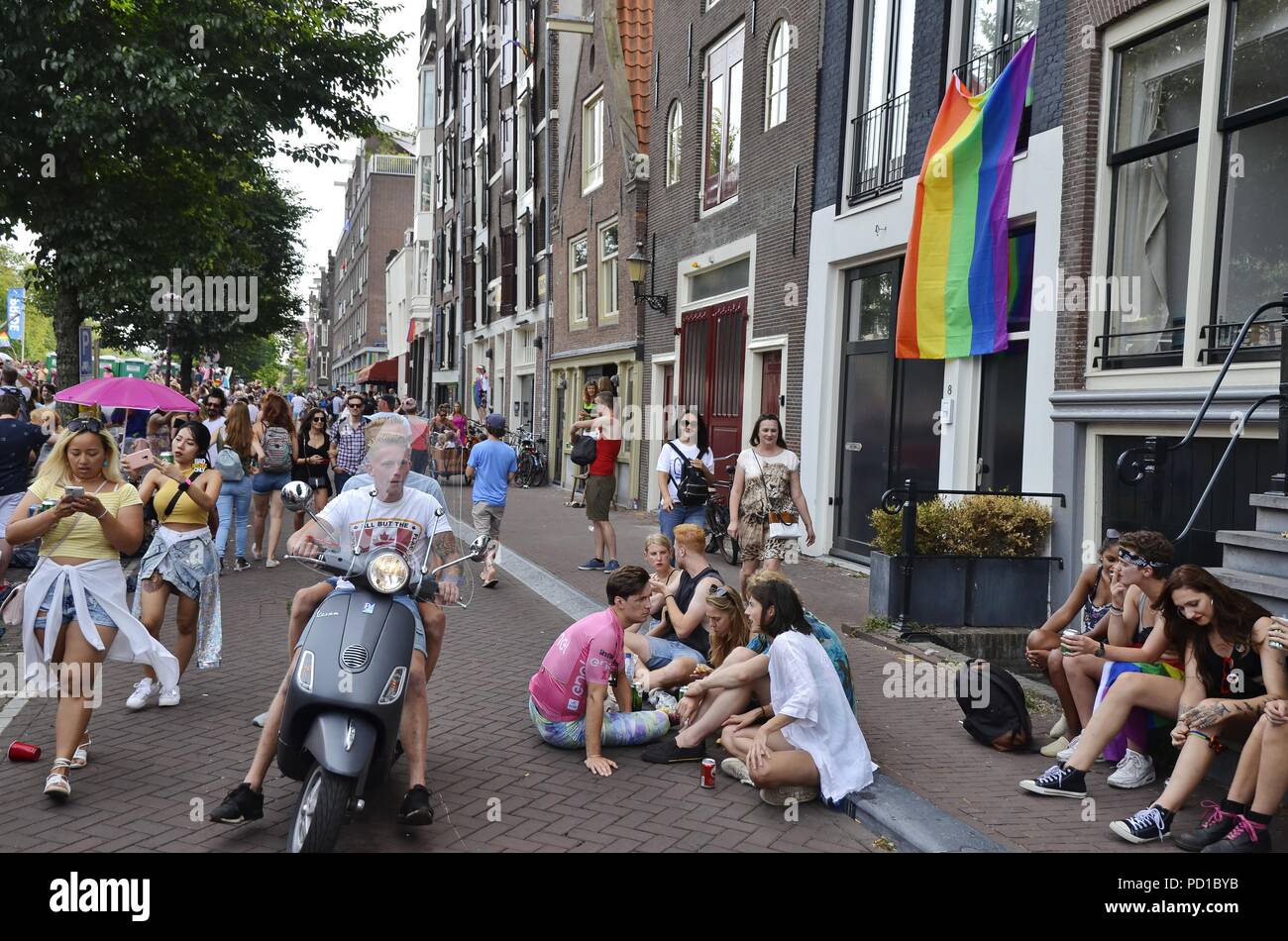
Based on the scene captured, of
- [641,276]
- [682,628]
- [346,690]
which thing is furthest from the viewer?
[641,276]

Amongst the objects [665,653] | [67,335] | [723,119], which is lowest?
[665,653]

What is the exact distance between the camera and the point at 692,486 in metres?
9.91

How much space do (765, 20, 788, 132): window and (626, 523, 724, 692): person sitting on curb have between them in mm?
8690

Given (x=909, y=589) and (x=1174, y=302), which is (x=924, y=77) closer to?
(x=1174, y=302)

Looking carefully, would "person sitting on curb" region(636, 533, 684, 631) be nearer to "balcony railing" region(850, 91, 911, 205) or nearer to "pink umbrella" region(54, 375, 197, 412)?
"pink umbrella" region(54, 375, 197, 412)

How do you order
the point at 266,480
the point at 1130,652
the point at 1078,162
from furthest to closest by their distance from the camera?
the point at 266,480 → the point at 1078,162 → the point at 1130,652

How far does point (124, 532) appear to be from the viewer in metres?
4.82

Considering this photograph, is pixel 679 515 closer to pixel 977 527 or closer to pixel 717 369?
pixel 977 527

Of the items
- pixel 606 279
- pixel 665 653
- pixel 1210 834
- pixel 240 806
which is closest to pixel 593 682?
pixel 665 653

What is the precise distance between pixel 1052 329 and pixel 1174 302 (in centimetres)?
101

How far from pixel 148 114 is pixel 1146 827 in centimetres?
1310

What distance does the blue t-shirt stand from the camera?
1050cm

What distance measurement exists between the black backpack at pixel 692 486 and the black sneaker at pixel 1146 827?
19.6ft
